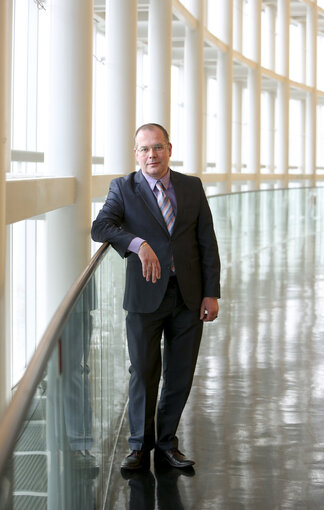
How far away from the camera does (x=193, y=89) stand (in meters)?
19.2

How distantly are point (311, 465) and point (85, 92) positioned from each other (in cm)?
514

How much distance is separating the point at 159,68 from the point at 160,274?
11101 millimetres

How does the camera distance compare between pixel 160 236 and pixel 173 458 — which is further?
pixel 173 458

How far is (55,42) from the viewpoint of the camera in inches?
351

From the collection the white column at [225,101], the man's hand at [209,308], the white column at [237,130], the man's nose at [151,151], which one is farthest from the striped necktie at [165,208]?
the white column at [237,130]

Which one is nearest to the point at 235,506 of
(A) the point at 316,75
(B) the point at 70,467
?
(B) the point at 70,467

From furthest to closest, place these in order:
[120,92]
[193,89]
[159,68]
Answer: [193,89], [159,68], [120,92]

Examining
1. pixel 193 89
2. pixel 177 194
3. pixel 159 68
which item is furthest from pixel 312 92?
pixel 177 194

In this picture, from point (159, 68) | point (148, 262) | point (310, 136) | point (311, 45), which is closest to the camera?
point (148, 262)

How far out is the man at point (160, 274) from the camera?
480 cm

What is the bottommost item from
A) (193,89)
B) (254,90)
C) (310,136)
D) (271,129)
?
(193,89)

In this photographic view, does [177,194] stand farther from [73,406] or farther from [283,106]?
[283,106]

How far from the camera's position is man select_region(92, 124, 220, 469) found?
4.80 m

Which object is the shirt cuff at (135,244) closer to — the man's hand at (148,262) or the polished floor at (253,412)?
the man's hand at (148,262)
